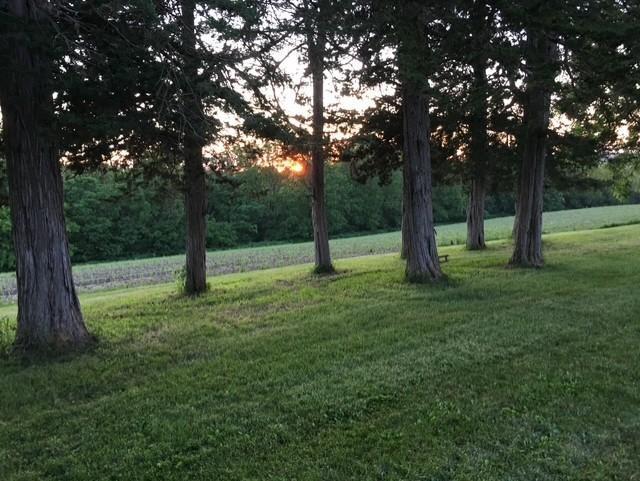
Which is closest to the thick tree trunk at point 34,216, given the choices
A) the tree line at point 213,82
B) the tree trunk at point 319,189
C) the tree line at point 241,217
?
the tree line at point 213,82

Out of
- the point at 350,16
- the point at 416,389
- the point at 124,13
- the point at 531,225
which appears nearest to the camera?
the point at 416,389

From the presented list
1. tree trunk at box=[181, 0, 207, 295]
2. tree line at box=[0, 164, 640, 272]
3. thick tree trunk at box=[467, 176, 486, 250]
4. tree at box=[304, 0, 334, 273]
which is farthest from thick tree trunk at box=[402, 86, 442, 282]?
tree line at box=[0, 164, 640, 272]

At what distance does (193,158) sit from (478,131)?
873cm

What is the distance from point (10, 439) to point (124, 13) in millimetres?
5252

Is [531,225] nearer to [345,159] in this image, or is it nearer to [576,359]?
[345,159]

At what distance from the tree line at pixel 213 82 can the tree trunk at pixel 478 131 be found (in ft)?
0.18

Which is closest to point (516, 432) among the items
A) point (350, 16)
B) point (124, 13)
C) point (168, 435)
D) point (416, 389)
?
point (416, 389)

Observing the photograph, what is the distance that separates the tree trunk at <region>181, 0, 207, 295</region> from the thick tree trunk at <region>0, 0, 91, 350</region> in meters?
1.72

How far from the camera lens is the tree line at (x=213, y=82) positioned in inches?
264

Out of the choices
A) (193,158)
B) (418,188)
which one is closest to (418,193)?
(418,188)

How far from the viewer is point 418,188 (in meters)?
11.7

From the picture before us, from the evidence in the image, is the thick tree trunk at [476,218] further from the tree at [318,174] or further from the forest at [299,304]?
the tree at [318,174]

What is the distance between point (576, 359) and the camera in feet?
18.8

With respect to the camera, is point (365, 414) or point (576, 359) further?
point (576, 359)
